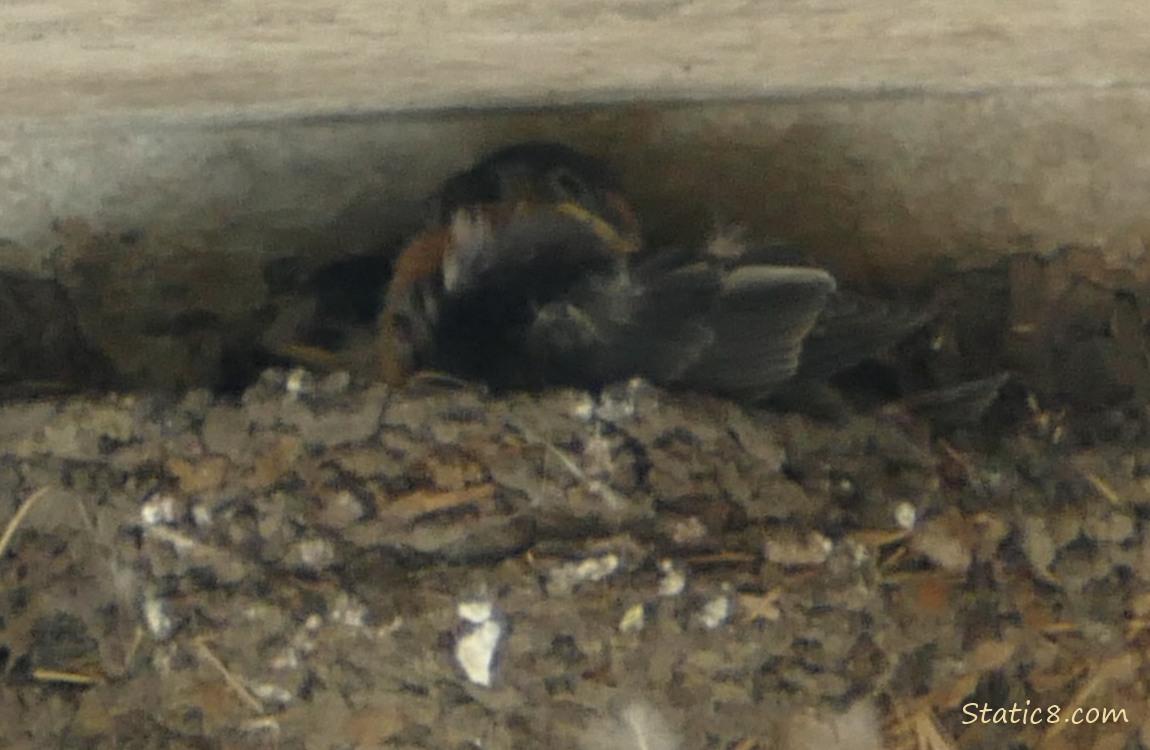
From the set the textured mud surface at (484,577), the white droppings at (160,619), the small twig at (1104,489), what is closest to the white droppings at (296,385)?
the textured mud surface at (484,577)

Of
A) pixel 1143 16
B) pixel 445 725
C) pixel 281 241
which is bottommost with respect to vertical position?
pixel 445 725

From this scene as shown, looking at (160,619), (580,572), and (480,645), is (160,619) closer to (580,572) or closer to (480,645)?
(480,645)

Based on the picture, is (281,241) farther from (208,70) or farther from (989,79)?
(989,79)

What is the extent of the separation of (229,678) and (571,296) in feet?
2.03

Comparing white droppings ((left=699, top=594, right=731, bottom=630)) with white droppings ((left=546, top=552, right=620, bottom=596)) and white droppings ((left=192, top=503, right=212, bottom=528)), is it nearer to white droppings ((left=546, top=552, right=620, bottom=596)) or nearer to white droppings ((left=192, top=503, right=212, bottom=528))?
white droppings ((left=546, top=552, right=620, bottom=596))

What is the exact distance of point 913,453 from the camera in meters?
2.00

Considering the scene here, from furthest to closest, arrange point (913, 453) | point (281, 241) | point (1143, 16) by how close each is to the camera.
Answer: point (281, 241) → point (913, 453) → point (1143, 16)

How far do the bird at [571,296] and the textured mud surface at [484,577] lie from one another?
0.07 m

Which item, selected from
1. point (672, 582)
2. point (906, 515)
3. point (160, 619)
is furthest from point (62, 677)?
point (906, 515)

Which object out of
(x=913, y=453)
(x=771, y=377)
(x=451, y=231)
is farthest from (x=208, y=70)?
(x=913, y=453)

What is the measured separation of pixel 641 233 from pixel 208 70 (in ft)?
2.22

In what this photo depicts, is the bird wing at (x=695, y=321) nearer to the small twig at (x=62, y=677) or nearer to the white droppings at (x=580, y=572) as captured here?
the white droppings at (x=580, y=572)

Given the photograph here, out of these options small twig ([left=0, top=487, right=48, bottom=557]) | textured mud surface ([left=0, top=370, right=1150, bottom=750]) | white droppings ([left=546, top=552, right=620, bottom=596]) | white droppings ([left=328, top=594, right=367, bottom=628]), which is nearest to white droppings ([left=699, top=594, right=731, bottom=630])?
textured mud surface ([left=0, top=370, right=1150, bottom=750])

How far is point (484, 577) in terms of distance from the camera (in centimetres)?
184
